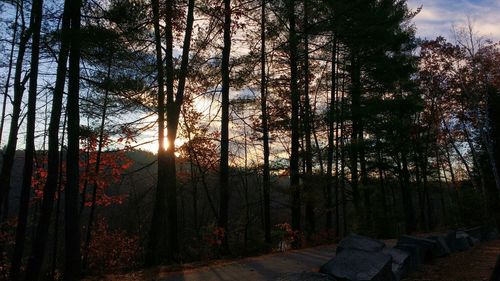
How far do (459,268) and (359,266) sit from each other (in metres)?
5.27

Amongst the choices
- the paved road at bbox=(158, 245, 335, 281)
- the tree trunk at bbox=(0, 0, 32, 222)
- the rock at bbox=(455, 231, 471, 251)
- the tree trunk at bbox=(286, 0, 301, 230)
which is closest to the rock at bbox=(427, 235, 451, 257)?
the rock at bbox=(455, 231, 471, 251)

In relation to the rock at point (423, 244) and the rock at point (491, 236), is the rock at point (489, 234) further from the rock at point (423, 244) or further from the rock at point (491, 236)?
the rock at point (423, 244)

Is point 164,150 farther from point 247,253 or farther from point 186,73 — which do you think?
point 247,253

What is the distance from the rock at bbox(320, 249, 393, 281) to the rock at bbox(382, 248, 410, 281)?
94 centimetres

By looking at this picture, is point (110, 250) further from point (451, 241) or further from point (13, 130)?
point (451, 241)

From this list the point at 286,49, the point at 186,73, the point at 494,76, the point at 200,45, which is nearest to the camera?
the point at 186,73

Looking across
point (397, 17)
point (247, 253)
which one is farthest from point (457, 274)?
point (397, 17)

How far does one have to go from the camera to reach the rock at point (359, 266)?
648cm

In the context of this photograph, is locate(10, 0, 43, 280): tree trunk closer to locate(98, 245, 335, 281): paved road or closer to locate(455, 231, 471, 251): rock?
locate(98, 245, 335, 281): paved road

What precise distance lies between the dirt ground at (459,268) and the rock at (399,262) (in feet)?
0.78

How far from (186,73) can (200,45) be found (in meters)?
2.14

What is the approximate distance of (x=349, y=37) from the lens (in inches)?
706

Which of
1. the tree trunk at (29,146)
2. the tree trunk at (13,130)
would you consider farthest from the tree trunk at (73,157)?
the tree trunk at (13,130)

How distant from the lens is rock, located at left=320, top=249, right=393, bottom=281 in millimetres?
6484
